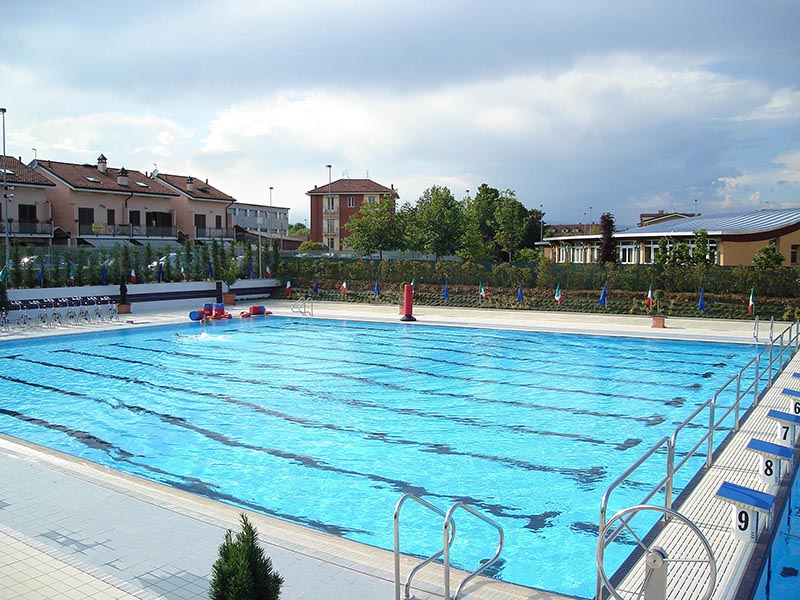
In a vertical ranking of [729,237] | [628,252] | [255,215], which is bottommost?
[628,252]

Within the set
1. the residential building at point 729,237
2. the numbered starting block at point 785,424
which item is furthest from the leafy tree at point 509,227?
the numbered starting block at point 785,424

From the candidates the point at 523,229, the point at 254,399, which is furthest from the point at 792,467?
the point at 523,229

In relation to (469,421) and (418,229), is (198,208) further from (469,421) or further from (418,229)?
(469,421)

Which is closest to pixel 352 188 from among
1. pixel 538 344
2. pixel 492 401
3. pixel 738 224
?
pixel 738 224

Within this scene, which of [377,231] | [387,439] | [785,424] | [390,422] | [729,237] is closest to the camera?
[785,424]

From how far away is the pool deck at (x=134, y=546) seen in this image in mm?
4805

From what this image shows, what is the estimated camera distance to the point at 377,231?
1647 inches

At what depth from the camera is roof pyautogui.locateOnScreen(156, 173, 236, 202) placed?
4809 centimetres

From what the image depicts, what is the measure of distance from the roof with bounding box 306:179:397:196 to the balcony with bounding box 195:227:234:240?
1505 cm

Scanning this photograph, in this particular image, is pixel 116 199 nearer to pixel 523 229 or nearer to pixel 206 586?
pixel 523 229

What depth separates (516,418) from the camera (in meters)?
11.6

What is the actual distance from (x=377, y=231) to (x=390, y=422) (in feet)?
102

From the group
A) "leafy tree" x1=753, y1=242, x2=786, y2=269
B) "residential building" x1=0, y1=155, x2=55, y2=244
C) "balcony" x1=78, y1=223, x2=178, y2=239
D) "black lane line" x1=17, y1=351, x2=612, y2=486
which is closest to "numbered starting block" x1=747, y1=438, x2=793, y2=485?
"black lane line" x1=17, y1=351, x2=612, y2=486

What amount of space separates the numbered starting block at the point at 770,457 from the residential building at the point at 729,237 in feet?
92.5
